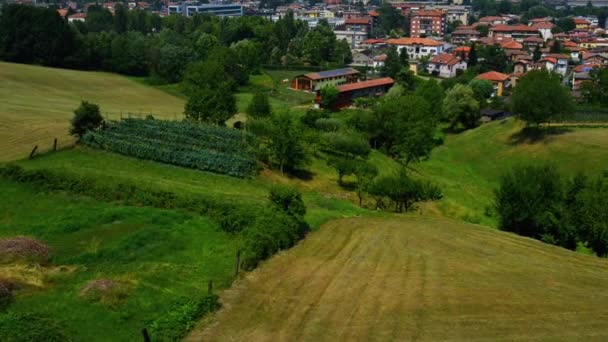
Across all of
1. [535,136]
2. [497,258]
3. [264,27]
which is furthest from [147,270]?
[264,27]

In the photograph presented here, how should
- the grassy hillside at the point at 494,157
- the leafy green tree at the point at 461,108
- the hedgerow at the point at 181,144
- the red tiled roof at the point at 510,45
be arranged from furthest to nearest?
the red tiled roof at the point at 510,45 < the leafy green tree at the point at 461,108 < the grassy hillside at the point at 494,157 < the hedgerow at the point at 181,144

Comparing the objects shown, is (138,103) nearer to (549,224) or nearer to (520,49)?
(549,224)

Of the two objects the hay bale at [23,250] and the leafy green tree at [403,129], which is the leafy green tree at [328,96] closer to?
the leafy green tree at [403,129]

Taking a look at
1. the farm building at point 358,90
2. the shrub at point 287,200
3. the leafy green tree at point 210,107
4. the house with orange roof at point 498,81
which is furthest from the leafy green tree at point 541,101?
the house with orange roof at point 498,81

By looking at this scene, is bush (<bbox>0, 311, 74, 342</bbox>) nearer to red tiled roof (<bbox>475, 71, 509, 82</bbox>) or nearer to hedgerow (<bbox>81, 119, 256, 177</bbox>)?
hedgerow (<bbox>81, 119, 256, 177</bbox>)

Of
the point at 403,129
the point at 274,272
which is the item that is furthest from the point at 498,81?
the point at 274,272

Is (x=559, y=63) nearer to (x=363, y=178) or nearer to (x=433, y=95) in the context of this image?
(x=433, y=95)
